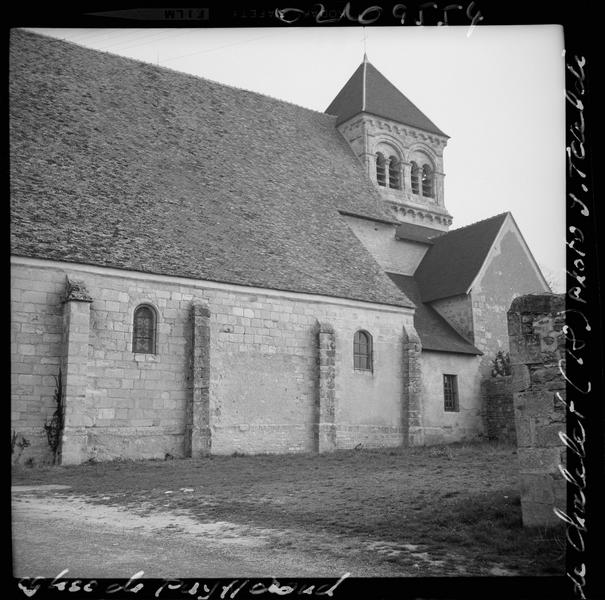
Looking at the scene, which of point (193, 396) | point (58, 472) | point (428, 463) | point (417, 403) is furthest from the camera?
point (417, 403)

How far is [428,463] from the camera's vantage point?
14.5m

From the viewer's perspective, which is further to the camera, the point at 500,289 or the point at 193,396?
the point at 500,289

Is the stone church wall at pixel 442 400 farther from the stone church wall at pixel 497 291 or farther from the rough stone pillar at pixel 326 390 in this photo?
the rough stone pillar at pixel 326 390

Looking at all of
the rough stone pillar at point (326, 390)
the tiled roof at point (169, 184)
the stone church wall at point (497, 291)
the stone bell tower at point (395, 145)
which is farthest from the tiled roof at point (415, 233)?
the rough stone pillar at point (326, 390)

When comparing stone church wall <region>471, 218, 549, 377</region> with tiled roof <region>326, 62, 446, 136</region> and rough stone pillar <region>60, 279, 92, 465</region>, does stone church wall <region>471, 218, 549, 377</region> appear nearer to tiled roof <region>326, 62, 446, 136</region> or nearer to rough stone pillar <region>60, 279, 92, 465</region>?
tiled roof <region>326, 62, 446, 136</region>

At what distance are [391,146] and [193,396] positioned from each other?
2024cm

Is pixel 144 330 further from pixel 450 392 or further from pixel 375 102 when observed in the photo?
pixel 375 102

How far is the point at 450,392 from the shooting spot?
23.7 metres

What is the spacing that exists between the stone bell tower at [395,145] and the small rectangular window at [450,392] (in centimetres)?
984

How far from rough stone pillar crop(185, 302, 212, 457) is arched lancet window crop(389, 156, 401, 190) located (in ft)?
59.4
